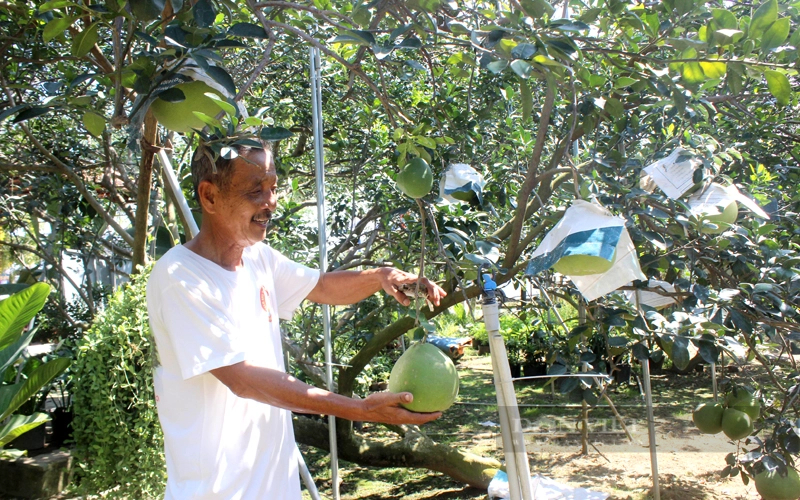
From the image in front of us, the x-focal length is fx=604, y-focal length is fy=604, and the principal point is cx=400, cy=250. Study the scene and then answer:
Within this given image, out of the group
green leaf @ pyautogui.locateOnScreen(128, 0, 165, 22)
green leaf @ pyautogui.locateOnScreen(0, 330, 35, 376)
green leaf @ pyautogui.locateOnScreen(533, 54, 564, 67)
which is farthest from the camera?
green leaf @ pyautogui.locateOnScreen(0, 330, 35, 376)

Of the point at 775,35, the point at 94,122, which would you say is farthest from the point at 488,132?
the point at 94,122

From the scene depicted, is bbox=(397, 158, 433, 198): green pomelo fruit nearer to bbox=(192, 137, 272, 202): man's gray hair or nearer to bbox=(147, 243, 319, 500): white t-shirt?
bbox=(192, 137, 272, 202): man's gray hair

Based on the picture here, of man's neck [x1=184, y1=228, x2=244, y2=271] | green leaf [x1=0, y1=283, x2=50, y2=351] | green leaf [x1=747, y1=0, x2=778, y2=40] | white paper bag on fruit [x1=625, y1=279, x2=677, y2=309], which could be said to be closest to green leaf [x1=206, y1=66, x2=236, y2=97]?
man's neck [x1=184, y1=228, x2=244, y2=271]

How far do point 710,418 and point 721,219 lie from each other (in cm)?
119

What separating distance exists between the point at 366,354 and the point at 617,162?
84.9 inches

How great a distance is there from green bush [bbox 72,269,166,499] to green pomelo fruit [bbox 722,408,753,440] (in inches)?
93.2

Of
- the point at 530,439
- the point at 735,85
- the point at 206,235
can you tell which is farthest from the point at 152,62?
the point at 530,439

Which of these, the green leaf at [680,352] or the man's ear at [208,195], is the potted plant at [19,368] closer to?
the man's ear at [208,195]

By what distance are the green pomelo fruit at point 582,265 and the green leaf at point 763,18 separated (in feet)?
2.15

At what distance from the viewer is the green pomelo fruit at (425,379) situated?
1303 millimetres

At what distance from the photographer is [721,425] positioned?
2646mm

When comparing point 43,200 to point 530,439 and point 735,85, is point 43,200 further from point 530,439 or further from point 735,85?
point 735,85

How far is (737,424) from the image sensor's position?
8.38 ft

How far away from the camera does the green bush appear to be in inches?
92.0
